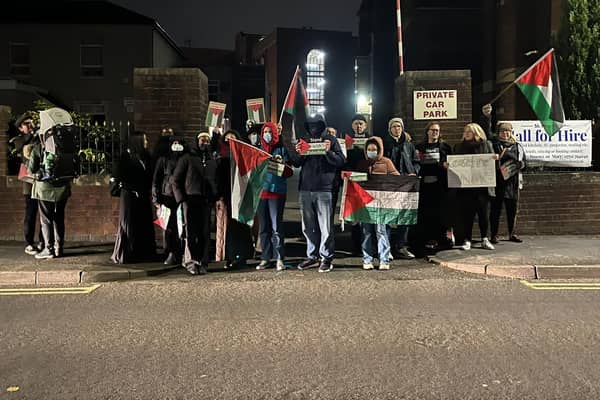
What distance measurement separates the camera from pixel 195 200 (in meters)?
8.88

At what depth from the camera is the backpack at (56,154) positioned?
9516 mm

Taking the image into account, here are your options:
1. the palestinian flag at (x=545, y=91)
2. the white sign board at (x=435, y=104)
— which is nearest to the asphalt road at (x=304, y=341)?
the palestinian flag at (x=545, y=91)

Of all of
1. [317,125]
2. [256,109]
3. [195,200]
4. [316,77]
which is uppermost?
[316,77]

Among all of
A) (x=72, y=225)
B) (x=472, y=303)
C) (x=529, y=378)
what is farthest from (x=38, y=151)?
(x=529, y=378)

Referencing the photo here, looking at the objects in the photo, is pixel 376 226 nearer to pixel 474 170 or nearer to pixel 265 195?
pixel 265 195

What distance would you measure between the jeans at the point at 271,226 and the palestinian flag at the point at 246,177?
19 cm

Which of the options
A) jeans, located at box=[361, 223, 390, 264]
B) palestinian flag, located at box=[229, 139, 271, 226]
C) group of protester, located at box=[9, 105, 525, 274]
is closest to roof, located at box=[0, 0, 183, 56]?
group of protester, located at box=[9, 105, 525, 274]

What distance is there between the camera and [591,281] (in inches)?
324

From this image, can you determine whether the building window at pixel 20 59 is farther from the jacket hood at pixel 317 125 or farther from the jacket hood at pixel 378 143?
the jacket hood at pixel 378 143

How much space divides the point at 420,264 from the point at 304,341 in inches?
172

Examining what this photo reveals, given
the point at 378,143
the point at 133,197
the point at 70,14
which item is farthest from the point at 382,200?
the point at 70,14

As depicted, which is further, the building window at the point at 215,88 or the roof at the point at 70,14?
the building window at the point at 215,88

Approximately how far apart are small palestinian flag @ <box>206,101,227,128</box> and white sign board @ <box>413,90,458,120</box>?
356 centimetres

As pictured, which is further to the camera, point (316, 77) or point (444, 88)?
point (316, 77)
